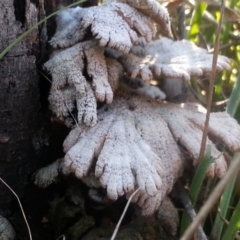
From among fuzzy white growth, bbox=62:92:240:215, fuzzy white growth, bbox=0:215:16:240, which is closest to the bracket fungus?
fuzzy white growth, bbox=62:92:240:215

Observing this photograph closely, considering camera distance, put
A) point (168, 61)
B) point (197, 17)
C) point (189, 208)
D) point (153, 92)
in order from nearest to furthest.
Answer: point (189, 208) → point (168, 61) → point (153, 92) → point (197, 17)

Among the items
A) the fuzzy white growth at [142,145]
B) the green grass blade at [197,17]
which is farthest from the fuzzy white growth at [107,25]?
the green grass blade at [197,17]

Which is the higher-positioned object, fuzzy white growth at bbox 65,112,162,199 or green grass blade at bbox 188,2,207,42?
green grass blade at bbox 188,2,207,42

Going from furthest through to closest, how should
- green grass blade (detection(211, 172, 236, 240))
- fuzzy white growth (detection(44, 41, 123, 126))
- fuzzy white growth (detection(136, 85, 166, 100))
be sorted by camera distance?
fuzzy white growth (detection(136, 85, 166, 100)) < green grass blade (detection(211, 172, 236, 240)) < fuzzy white growth (detection(44, 41, 123, 126))

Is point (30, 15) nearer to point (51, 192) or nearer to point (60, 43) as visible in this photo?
point (60, 43)

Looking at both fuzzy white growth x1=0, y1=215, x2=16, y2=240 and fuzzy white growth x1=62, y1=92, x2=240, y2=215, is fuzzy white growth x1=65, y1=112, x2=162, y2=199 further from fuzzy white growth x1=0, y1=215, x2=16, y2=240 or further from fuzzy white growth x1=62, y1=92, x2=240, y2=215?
fuzzy white growth x1=0, y1=215, x2=16, y2=240

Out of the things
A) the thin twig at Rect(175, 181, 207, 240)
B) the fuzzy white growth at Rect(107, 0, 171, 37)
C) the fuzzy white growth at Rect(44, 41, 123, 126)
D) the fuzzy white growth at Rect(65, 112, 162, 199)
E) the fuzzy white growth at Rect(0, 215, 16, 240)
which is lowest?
the fuzzy white growth at Rect(0, 215, 16, 240)

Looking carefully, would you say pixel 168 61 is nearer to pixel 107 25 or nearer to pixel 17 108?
pixel 107 25

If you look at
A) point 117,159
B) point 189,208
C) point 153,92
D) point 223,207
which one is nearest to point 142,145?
point 117,159
